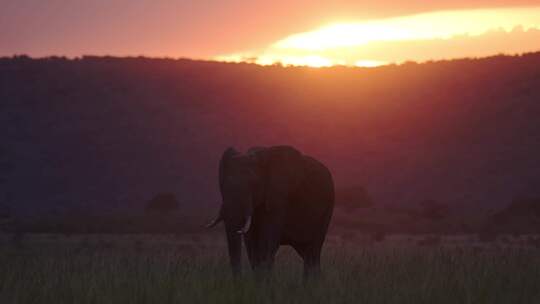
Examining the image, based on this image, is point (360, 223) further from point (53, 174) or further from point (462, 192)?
point (53, 174)

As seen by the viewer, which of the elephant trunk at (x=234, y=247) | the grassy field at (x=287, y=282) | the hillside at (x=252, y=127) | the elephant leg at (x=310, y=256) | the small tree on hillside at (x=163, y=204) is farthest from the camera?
the hillside at (x=252, y=127)

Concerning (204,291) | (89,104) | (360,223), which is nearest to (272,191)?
(204,291)

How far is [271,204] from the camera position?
1412 cm

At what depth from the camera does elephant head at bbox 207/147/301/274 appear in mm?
13375

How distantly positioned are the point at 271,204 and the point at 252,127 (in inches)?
2145

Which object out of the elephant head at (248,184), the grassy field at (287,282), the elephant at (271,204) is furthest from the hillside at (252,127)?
the elephant head at (248,184)

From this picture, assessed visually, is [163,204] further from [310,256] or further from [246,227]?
[246,227]

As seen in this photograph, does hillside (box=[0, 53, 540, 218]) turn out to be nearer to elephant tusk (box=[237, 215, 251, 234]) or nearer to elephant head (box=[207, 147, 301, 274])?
elephant head (box=[207, 147, 301, 274])

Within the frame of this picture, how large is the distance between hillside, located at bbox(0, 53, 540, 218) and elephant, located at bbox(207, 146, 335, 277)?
38.0 m

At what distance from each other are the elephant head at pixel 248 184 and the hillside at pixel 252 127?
39303 millimetres

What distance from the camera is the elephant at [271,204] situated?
44.0 ft

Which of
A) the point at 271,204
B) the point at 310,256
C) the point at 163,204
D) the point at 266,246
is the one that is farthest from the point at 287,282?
the point at 163,204

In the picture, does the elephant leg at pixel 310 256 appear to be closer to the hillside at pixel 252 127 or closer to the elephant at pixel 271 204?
the elephant at pixel 271 204

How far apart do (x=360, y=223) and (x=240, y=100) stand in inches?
1325
